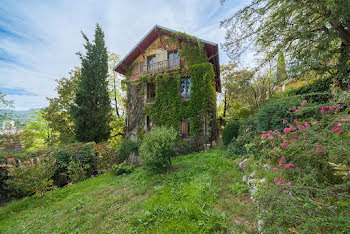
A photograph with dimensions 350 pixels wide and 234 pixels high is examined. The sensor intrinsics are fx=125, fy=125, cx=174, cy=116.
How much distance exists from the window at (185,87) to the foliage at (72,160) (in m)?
7.77

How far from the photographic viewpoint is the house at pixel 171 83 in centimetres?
989

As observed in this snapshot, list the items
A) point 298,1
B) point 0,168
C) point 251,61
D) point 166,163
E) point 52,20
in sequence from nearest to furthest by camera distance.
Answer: point 298,1, point 0,168, point 166,163, point 251,61, point 52,20

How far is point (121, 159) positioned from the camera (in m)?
8.24

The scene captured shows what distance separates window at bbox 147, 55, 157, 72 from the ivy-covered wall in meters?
0.82

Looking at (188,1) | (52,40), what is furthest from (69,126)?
(188,1)

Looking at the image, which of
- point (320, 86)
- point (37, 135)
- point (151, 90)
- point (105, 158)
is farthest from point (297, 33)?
point (37, 135)

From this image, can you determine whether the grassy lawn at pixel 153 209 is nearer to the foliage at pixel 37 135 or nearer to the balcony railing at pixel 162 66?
the balcony railing at pixel 162 66

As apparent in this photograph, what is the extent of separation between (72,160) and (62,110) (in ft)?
33.7

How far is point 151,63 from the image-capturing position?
41.4 ft

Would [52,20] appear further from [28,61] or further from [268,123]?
[268,123]

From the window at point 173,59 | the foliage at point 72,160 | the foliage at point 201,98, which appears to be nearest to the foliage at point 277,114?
the foliage at point 201,98

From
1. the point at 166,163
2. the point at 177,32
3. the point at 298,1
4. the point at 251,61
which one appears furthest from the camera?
the point at 177,32

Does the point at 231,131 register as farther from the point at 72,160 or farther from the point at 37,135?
the point at 37,135

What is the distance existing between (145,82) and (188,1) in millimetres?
7320
